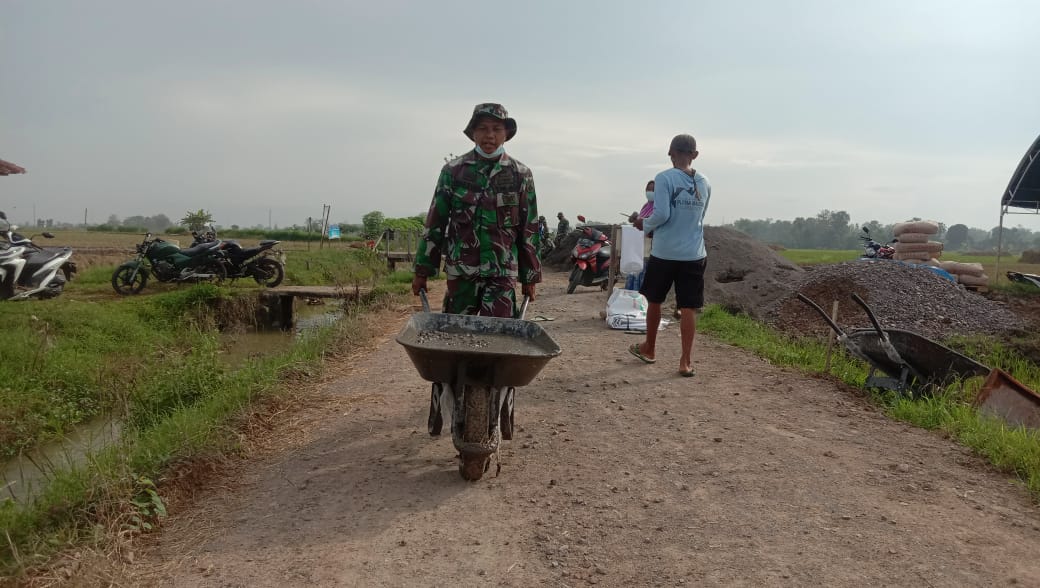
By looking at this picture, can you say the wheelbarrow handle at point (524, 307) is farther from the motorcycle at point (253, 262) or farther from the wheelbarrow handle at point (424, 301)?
the motorcycle at point (253, 262)

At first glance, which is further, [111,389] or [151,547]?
[111,389]

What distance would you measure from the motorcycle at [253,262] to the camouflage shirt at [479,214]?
9864 mm

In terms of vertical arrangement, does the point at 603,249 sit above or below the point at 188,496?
above

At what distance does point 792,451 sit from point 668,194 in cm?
211

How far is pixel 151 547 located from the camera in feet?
8.19

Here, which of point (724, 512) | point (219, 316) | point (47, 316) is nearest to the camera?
point (724, 512)

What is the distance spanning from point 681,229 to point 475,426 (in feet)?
8.63

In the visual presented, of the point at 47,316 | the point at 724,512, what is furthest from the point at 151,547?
the point at 47,316

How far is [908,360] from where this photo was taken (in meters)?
4.66

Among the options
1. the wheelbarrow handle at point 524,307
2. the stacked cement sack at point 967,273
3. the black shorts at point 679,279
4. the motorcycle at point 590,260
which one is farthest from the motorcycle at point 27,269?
the stacked cement sack at point 967,273

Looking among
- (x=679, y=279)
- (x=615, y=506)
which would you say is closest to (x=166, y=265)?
(x=679, y=279)

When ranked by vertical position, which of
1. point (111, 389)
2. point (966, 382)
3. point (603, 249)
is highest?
point (603, 249)

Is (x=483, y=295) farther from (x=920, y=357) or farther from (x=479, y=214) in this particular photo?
(x=920, y=357)

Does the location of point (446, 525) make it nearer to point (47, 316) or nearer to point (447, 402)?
point (447, 402)
